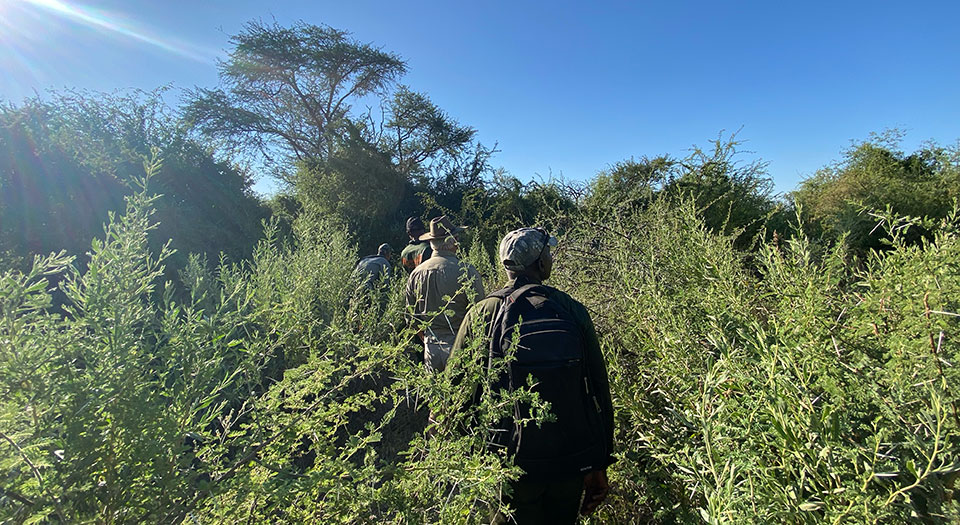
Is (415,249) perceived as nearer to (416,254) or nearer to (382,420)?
(416,254)

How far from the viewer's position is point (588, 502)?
1714mm

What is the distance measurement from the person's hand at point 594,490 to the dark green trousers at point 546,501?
0.06 meters

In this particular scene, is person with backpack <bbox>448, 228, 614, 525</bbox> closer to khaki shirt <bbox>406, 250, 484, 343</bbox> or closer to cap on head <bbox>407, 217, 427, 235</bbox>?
khaki shirt <bbox>406, 250, 484, 343</bbox>

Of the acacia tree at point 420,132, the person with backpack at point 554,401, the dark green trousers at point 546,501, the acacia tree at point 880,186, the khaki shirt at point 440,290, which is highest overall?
the acacia tree at point 420,132

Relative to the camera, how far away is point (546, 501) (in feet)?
5.41

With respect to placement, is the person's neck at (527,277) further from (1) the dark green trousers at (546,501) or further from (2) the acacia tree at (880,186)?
(2) the acacia tree at (880,186)

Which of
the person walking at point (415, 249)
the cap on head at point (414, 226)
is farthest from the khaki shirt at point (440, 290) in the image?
the cap on head at point (414, 226)

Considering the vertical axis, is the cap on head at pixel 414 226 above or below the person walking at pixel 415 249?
above

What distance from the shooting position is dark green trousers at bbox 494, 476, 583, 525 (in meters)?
1.59

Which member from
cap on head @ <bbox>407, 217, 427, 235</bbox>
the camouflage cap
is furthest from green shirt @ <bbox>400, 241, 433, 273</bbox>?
the camouflage cap

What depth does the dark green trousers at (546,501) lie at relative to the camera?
1.59 m

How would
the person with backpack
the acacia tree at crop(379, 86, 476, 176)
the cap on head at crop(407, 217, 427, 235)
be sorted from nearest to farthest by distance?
the person with backpack
the cap on head at crop(407, 217, 427, 235)
the acacia tree at crop(379, 86, 476, 176)

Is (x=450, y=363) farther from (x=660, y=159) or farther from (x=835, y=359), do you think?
(x=660, y=159)

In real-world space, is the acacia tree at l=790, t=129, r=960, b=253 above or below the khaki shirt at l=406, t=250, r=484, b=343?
above
